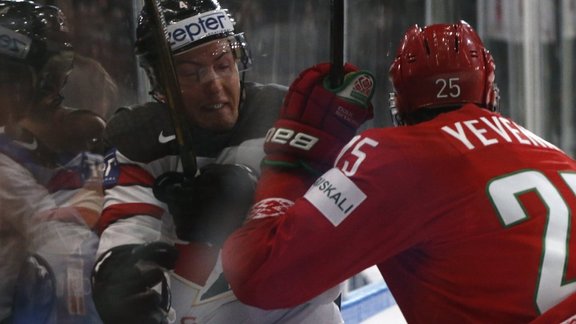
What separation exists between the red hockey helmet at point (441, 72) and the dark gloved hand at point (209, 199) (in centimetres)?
26

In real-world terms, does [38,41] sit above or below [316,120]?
above

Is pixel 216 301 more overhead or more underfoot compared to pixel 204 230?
more underfoot

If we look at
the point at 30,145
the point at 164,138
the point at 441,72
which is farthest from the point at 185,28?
the point at 441,72

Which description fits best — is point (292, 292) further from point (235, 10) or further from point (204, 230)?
point (235, 10)

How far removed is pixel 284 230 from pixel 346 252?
3.3 inches

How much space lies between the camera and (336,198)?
1096mm

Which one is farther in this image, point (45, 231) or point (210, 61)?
point (210, 61)

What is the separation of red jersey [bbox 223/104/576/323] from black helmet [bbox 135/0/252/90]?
203 millimetres

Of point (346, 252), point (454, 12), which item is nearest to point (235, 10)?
point (346, 252)

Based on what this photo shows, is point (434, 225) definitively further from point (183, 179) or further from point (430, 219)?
point (183, 179)

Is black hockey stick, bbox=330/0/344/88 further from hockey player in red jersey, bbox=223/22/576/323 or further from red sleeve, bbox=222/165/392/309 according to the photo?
red sleeve, bbox=222/165/392/309

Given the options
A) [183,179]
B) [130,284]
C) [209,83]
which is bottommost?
[130,284]

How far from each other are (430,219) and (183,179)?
32cm

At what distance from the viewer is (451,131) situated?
1167 mm
